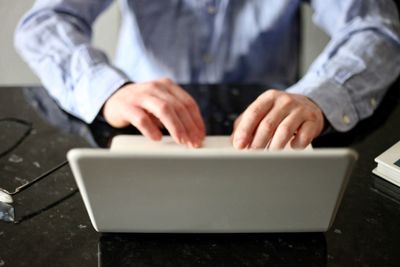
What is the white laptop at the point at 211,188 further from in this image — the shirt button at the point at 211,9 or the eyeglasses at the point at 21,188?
the shirt button at the point at 211,9

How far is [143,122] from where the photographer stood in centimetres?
66

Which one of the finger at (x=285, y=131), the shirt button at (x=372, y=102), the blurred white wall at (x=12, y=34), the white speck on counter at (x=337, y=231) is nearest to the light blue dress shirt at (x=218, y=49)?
the shirt button at (x=372, y=102)

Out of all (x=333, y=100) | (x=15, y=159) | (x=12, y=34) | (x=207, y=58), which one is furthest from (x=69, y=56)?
(x=12, y=34)

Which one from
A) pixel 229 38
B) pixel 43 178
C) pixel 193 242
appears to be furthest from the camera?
pixel 229 38

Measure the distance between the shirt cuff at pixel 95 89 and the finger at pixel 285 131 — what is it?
272 millimetres

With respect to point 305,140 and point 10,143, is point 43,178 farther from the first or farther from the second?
point 305,140

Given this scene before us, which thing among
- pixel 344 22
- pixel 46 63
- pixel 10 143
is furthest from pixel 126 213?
pixel 344 22

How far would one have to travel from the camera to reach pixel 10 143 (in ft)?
2.34

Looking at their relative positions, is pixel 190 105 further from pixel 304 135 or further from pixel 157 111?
pixel 304 135

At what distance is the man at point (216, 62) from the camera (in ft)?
2.16

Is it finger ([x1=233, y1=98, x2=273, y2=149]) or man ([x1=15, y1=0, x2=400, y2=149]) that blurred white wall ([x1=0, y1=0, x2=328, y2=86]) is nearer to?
man ([x1=15, y1=0, x2=400, y2=149])

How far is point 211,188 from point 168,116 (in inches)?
8.1

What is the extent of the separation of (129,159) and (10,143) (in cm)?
36

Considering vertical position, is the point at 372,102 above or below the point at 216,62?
above
